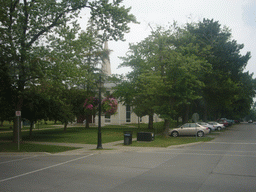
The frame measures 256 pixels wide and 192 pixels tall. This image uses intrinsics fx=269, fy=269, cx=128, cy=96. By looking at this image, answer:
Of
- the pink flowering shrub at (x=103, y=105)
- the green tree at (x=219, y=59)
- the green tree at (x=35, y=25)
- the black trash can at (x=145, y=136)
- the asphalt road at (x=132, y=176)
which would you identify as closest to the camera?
the asphalt road at (x=132, y=176)

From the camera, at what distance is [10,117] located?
25922 mm

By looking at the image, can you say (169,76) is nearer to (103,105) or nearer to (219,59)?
(219,59)

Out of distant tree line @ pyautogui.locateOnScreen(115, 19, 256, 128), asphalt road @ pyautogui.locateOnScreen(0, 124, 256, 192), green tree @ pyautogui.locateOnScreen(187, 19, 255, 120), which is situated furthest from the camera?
green tree @ pyautogui.locateOnScreen(187, 19, 255, 120)

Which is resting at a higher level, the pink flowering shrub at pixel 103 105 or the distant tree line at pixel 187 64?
the distant tree line at pixel 187 64

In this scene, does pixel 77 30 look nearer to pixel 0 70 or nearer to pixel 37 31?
pixel 37 31

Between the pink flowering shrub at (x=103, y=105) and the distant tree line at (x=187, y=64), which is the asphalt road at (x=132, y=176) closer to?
the distant tree line at (x=187, y=64)

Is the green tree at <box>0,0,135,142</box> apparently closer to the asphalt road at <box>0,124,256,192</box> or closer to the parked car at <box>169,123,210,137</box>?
the asphalt road at <box>0,124,256,192</box>

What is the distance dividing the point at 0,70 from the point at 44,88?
4.07 metres

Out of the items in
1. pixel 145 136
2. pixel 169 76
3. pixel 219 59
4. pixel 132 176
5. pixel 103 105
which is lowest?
pixel 132 176


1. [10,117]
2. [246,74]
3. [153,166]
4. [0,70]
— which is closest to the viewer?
[153,166]

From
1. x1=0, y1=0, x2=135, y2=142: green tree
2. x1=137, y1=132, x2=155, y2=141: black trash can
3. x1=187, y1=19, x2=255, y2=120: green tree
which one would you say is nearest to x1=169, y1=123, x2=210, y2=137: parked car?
x1=137, y1=132, x2=155, y2=141: black trash can

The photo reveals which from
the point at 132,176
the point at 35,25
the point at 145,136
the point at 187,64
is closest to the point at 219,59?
the point at 187,64

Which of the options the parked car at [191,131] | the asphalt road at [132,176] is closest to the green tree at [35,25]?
the asphalt road at [132,176]

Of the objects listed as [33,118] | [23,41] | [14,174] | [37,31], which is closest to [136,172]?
[14,174]
